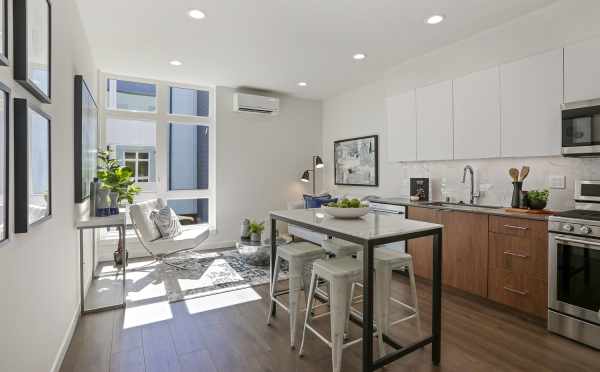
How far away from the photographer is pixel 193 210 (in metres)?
5.38

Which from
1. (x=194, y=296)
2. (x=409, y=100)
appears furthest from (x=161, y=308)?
(x=409, y=100)

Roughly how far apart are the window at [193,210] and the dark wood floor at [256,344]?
8.07ft

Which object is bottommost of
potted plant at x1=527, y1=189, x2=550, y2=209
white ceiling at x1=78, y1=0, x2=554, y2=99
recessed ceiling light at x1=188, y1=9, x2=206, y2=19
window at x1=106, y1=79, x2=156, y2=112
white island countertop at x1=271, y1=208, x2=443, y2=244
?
white island countertop at x1=271, y1=208, x2=443, y2=244

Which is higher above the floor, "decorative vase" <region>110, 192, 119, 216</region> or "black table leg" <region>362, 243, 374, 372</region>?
"decorative vase" <region>110, 192, 119, 216</region>

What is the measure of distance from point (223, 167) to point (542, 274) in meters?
4.28

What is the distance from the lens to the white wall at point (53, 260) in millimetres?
1289

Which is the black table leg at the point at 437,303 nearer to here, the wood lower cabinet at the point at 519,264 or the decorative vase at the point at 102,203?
the wood lower cabinet at the point at 519,264

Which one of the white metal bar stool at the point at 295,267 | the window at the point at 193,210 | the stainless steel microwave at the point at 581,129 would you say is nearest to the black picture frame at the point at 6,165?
the white metal bar stool at the point at 295,267

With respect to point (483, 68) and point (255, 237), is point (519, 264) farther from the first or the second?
point (255, 237)

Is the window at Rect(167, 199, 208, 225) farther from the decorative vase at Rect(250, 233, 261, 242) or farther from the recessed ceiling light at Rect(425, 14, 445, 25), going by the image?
the recessed ceiling light at Rect(425, 14, 445, 25)

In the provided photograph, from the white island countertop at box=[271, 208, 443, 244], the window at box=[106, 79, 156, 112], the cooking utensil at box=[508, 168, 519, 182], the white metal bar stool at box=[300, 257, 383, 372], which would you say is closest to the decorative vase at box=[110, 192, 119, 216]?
the white island countertop at box=[271, 208, 443, 244]

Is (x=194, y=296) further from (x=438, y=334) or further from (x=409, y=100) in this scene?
(x=409, y=100)

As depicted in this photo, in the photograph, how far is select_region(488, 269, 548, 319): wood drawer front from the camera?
2.52 meters

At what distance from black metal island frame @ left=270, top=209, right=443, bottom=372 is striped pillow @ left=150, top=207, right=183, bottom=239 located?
210cm
